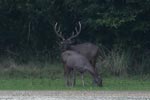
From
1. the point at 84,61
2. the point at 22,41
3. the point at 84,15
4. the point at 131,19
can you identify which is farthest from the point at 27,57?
the point at 84,61

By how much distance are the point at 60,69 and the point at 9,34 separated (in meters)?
4.73

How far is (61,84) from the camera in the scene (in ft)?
109

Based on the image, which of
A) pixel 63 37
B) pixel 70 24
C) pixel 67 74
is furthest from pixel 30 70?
pixel 67 74

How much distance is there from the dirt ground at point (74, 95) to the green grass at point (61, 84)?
8.21 ft

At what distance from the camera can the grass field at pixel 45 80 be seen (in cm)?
3138

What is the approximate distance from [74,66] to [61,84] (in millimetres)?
1528

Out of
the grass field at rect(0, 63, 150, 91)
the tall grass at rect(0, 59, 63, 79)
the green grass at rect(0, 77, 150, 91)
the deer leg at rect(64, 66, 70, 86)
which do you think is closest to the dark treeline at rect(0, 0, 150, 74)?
the tall grass at rect(0, 59, 63, 79)

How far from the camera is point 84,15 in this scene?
1567 inches

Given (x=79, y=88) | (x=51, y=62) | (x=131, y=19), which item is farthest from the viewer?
(x=51, y=62)

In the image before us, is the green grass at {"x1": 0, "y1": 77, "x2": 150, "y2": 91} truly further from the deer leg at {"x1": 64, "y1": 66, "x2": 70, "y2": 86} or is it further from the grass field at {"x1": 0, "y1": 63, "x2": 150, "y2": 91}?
the deer leg at {"x1": 64, "y1": 66, "x2": 70, "y2": 86}

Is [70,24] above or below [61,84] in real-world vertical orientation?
above

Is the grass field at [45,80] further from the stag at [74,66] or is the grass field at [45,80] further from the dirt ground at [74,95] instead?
the dirt ground at [74,95]

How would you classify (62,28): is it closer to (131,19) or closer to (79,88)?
(131,19)

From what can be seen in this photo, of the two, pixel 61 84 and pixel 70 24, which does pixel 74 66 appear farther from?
pixel 70 24
